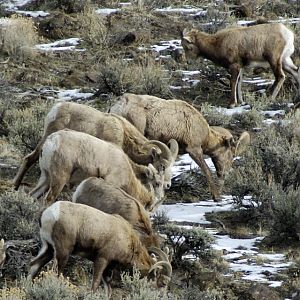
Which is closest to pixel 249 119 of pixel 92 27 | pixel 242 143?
pixel 242 143

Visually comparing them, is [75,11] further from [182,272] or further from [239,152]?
[182,272]

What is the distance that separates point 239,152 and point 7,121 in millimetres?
3786

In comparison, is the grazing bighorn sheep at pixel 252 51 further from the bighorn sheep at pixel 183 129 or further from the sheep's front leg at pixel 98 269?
the sheep's front leg at pixel 98 269

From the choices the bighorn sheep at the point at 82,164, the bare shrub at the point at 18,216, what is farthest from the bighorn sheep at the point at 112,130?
the bare shrub at the point at 18,216

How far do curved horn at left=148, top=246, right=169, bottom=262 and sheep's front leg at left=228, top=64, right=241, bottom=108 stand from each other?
818 cm

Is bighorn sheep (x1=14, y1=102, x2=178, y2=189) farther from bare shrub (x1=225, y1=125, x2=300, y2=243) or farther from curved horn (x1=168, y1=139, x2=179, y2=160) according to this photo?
bare shrub (x1=225, y1=125, x2=300, y2=243)

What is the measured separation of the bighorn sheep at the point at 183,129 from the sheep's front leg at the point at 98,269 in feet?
Result: 14.1

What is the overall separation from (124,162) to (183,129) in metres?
2.69

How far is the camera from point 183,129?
14.1 meters

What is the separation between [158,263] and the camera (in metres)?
9.27

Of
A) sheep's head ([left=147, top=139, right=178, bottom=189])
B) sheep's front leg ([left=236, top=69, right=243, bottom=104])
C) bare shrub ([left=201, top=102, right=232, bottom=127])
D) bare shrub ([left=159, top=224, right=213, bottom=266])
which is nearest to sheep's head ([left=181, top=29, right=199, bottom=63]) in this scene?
sheep's front leg ([left=236, top=69, right=243, bottom=104])

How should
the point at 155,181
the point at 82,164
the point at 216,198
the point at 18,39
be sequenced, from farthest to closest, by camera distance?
the point at 18,39, the point at 216,198, the point at 155,181, the point at 82,164

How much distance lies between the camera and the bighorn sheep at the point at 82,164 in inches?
436

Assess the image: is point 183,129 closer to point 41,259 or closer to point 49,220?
point 41,259
